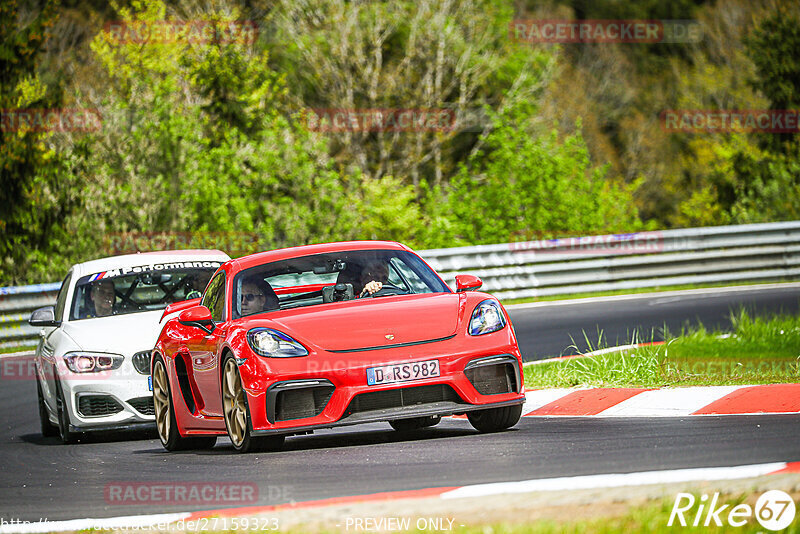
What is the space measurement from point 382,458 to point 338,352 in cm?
73

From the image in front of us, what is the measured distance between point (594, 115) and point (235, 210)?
3872 cm

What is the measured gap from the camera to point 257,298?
9.05 meters

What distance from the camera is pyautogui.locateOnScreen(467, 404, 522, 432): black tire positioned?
8797mm

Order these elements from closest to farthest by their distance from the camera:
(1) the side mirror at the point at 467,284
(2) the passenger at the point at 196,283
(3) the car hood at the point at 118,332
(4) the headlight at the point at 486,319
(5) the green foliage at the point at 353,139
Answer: (4) the headlight at the point at 486,319 → (1) the side mirror at the point at 467,284 → (3) the car hood at the point at 118,332 → (2) the passenger at the point at 196,283 → (5) the green foliage at the point at 353,139

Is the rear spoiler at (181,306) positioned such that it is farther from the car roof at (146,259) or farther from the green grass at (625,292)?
the green grass at (625,292)

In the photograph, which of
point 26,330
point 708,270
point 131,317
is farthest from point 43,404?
point 708,270

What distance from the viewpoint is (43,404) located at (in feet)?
39.8

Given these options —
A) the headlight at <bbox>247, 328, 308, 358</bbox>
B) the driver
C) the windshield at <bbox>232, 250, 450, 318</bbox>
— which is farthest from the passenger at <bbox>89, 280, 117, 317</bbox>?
the headlight at <bbox>247, 328, 308, 358</bbox>

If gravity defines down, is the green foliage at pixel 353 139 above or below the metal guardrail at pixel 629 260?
above

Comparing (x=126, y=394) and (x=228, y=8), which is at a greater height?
(x=228, y=8)

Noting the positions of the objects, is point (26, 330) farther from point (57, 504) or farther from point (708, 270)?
point (57, 504)

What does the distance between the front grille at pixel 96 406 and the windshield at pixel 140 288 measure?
1157 millimetres

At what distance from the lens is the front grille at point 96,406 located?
36.1 feet

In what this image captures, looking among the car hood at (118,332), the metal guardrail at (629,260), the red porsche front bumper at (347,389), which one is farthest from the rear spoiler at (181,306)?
the metal guardrail at (629,260)
